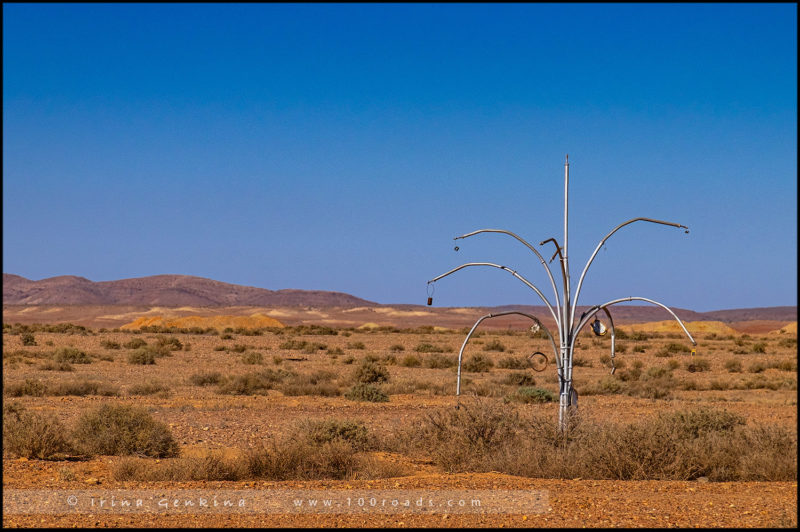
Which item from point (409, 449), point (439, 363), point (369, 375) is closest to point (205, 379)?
point (369, 375)

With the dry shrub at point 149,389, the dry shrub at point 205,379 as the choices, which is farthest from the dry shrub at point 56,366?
the dry shrub at point 149,389

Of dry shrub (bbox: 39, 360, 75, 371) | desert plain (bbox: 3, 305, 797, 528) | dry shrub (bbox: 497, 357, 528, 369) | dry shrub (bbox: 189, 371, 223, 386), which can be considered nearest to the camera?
desert plain (bbox: 3, 305, 797, 528)

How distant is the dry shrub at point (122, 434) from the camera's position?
14.4 m

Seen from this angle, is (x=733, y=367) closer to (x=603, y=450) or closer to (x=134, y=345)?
(x=603, y=450)

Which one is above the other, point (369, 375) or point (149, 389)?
point (369, 375)

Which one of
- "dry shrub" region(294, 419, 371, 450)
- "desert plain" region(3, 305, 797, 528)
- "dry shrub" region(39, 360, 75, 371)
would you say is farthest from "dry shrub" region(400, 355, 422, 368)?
"dry shrub" region(294, 419, 371, 450)

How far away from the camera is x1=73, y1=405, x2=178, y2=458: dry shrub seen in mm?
14422

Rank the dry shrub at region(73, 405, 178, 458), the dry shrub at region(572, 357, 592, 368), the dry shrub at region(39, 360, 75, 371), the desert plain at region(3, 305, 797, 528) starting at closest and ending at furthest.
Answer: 1. the desert plain at region(3, 305, 797, 528)
2. the dry shrub at region(73, 405, 178, 458)
3. the dry shrub at region(39, 360, 75, 371)
4. the dry shrub at region(572, 357, 592, 368)

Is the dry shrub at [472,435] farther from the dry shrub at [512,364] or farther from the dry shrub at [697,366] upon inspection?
the dry shrub at [697,366]

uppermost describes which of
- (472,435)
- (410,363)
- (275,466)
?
(472,435)

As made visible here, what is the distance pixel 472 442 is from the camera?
13484 mm

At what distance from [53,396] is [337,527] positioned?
19574 mm

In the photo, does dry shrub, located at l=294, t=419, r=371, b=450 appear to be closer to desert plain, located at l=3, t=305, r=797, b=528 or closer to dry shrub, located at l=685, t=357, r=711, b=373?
desert plain, located at l=3, t=305, r=797, b=528

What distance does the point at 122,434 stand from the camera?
1454 cm
